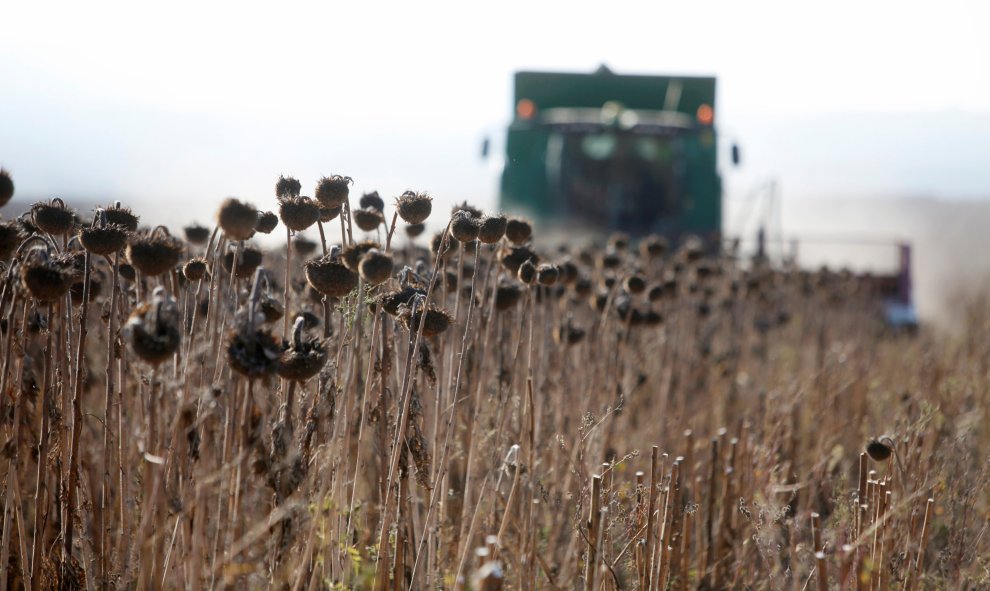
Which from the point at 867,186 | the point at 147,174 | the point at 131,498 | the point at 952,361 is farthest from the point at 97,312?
the point at 867,186

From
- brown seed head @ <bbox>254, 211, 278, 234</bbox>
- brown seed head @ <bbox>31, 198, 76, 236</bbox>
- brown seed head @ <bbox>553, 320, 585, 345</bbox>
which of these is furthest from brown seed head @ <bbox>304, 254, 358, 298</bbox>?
brown seed head @ <bbox>553, 320, 585, 345</bbox>

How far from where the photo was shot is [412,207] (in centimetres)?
215

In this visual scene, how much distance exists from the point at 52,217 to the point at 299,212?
60 cm

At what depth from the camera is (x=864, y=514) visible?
2299 millimetres

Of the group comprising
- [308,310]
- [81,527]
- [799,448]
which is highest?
[308,310]

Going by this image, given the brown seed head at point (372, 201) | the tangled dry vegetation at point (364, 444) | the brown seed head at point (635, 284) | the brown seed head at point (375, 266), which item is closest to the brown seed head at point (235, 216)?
the tangled dry vegetation at point (364, 444)

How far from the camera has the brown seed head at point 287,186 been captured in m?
2.22

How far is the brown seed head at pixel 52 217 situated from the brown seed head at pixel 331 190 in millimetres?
583

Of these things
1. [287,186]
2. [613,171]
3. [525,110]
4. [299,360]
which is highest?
[525,110]

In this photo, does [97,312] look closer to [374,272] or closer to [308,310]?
[308,310]

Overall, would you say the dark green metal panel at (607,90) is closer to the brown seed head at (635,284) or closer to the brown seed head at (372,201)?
the brown seed head at (635,284)

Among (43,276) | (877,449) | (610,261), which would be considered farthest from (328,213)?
(610,261)

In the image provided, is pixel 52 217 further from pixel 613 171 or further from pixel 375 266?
pixel 613 171

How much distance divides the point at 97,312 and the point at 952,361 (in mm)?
5015
